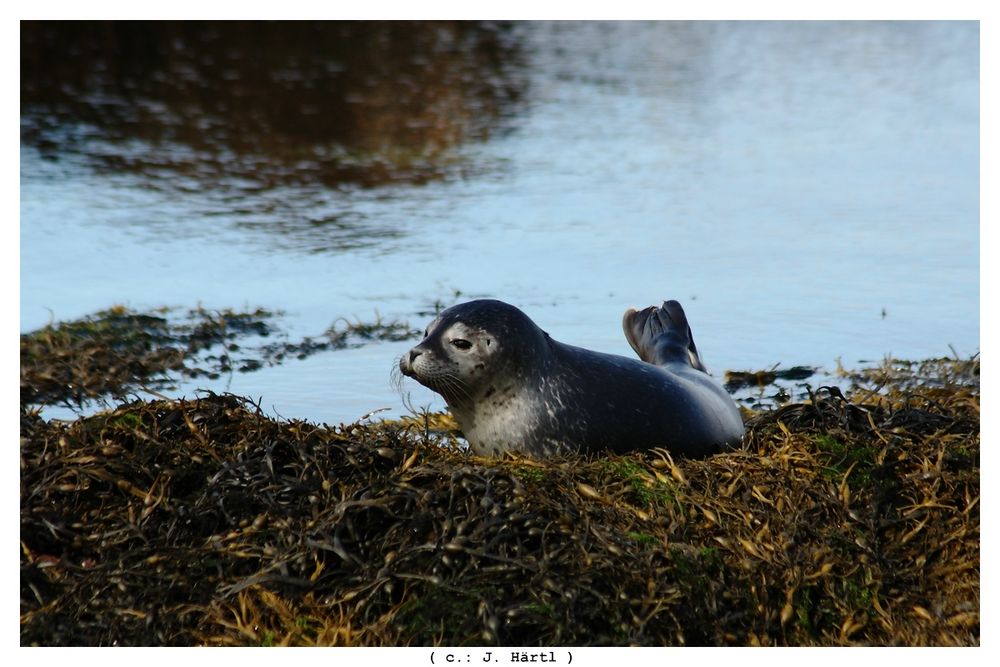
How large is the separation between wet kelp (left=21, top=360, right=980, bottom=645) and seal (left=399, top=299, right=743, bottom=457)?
0.13m

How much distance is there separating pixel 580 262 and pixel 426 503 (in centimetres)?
503

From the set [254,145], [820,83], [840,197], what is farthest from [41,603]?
[820,83]

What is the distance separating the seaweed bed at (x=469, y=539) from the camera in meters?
4.30

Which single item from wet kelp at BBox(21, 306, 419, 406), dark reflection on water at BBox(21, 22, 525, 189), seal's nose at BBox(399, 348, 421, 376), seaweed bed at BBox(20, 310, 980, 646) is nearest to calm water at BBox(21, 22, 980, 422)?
dark reflection on water at BBox(21, 22, 525, 189)

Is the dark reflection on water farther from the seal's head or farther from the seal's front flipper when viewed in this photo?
the seal's head

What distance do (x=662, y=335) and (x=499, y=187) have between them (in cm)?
536

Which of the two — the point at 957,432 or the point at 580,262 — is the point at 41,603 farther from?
the point at 580,262

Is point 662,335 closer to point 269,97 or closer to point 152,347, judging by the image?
point 152,347

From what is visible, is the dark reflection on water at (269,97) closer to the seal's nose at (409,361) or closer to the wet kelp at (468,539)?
the seal's nose at (409,361)

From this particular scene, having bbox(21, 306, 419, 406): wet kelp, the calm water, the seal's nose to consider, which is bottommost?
bbox(21, 306, 419, 406): wet kelp

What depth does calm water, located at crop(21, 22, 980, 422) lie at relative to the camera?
8.49 m

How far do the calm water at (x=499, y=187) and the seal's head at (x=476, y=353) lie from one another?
1296 millimetres

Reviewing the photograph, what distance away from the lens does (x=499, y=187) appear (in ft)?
38.0
